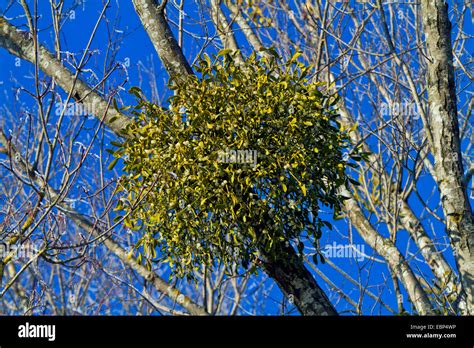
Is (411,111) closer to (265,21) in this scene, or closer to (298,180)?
(265,21)

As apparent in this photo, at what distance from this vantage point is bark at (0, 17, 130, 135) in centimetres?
336

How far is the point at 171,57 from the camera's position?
3.41m

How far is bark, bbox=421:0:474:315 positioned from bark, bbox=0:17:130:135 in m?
1.58

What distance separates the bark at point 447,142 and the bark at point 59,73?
158 centimetres

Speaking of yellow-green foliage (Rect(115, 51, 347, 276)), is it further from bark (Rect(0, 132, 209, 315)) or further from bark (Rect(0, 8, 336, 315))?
bark (Rect(0, 132, 209, 315))

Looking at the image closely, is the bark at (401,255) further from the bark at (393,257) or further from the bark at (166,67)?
the bark at (166,67)

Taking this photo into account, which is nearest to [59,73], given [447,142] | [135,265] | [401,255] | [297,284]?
[135,265]

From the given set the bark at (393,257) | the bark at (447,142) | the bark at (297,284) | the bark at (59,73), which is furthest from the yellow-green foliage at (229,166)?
the bark at (393,257)

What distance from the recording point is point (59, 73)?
3.59 metres

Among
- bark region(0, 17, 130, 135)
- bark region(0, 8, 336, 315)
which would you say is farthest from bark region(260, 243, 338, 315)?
bark region(0, 17, 130, 135)

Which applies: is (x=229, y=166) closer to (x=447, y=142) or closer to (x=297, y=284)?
(x=297, y=284)
